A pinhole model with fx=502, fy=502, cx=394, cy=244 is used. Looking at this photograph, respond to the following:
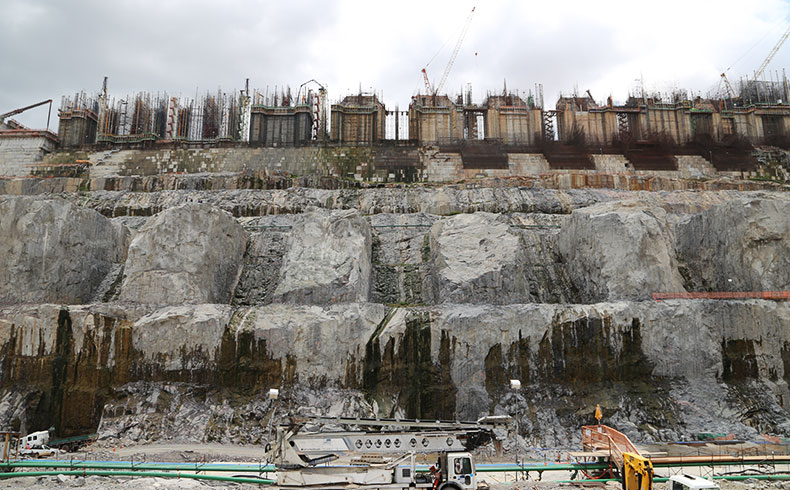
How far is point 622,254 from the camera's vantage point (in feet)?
73.6

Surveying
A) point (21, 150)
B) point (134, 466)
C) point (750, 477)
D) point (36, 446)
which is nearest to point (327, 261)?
point (134, 466)

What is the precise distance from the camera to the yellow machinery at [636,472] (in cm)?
1120

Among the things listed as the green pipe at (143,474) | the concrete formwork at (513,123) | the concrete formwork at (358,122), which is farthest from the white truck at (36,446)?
the concrete formwork at (513,123)

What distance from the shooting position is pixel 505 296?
23.0m

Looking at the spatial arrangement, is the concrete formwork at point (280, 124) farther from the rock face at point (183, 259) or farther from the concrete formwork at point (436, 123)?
the rock face at point (183, 259)

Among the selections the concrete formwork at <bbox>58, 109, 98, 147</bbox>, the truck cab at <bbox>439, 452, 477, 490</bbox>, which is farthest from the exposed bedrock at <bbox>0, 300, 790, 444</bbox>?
the concrete formwork at <bbox>58, 109, 98, 147</bbox>

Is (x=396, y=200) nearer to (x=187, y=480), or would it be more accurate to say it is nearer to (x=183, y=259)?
(x=183, y=259)

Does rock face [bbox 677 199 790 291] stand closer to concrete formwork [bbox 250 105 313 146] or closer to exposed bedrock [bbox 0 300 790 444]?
exposed bedrock [bbox 0 300 790 444]

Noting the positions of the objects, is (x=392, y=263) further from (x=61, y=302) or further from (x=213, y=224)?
(x=61, y=302)

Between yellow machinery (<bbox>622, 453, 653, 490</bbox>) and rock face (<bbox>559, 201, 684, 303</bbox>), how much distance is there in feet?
35.7

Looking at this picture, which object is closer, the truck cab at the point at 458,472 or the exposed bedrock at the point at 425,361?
the truck cab at the point at 458,472

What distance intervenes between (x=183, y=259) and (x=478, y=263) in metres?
13.7

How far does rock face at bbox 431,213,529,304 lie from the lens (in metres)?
23.0

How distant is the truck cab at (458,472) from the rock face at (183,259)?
15.0 meters
